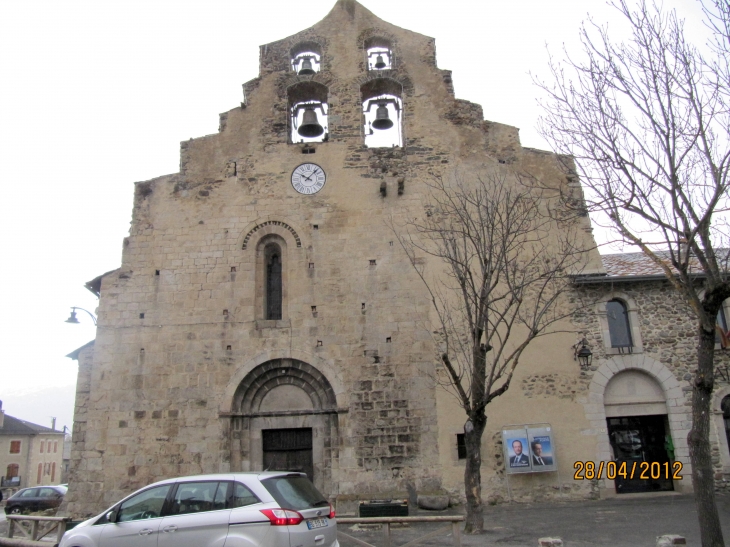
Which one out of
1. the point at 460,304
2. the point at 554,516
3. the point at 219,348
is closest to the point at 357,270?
the point at 460,304

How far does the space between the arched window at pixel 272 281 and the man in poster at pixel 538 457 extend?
6842mm

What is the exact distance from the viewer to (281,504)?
6.46m

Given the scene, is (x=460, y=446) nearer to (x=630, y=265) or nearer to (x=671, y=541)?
(x=671, y=541)

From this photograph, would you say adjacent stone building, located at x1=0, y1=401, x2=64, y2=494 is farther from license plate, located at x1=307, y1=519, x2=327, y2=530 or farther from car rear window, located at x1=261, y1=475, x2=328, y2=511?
license plate, located at x1=307, y1=519, x2=327, y2=530

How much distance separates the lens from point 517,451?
13164 mm

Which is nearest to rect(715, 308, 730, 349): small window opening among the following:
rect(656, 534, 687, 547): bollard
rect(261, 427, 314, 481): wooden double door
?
rect(656, 534, 687, 547): bollard

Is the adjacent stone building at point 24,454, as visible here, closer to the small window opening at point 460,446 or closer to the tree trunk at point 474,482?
the small window opening at point 460,446

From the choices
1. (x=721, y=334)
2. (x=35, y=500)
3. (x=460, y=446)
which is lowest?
(x=35, y=500)

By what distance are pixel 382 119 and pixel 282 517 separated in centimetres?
1169

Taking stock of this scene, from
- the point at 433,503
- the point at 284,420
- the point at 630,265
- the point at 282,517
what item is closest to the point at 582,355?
the point at 630,265

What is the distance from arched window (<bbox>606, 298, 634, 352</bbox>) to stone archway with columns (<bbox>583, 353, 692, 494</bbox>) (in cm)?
38

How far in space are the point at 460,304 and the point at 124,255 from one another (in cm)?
872

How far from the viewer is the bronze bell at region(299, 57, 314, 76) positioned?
653 inches
